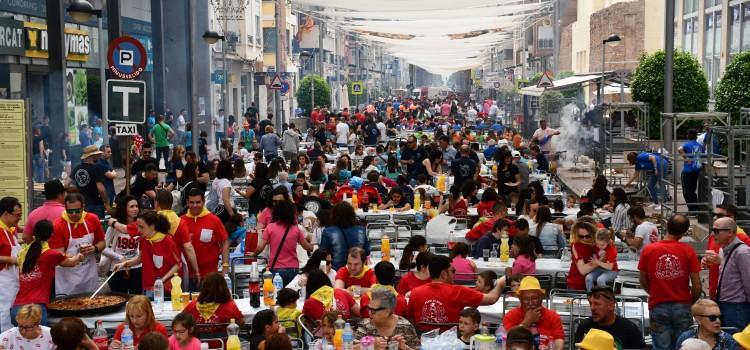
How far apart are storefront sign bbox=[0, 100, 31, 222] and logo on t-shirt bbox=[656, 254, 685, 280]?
26.6ft

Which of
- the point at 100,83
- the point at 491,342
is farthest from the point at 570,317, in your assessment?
the point at 100,83

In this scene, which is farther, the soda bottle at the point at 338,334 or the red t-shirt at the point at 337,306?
the red t-shirt at the point at 337,306

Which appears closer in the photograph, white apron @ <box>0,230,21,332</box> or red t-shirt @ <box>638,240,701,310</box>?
red t-shirt @ <box>638,240,701,310</box>

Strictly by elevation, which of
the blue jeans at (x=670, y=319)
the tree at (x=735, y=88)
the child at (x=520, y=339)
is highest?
the tree at (x=735, y=88)

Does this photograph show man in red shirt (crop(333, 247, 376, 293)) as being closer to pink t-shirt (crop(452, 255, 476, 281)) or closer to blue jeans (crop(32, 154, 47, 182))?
pink t-shirt (crop(452, 255, 476, 281))

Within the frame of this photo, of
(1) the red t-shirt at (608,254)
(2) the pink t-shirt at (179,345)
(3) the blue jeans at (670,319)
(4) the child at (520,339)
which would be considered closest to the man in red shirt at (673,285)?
(3) the blue jeans at (670,319)

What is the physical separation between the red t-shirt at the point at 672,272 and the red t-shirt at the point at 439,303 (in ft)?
5.28

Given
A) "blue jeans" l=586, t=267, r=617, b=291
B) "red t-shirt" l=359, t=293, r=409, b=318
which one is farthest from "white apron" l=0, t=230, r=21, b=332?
"blue jeans" l=586, t=267, r=617, b=291

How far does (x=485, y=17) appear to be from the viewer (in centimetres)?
4944

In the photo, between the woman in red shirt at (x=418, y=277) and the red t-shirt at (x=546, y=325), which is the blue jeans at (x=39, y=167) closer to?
the woman in red shirt at (x=418, y=277)

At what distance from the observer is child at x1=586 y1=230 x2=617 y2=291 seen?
37.6ft

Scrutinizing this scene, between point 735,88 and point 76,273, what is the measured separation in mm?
16078

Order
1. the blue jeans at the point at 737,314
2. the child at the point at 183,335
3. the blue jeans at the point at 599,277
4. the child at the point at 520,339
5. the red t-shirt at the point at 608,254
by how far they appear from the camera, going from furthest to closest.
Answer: the red t-shirt at the point at 608,254 < the blue jeans at the point at 599,277 < the blue jeans at the point at 737,314 < the child at the point at 183,335 < the child at the point at 520,339

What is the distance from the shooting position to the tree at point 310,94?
5891cm
